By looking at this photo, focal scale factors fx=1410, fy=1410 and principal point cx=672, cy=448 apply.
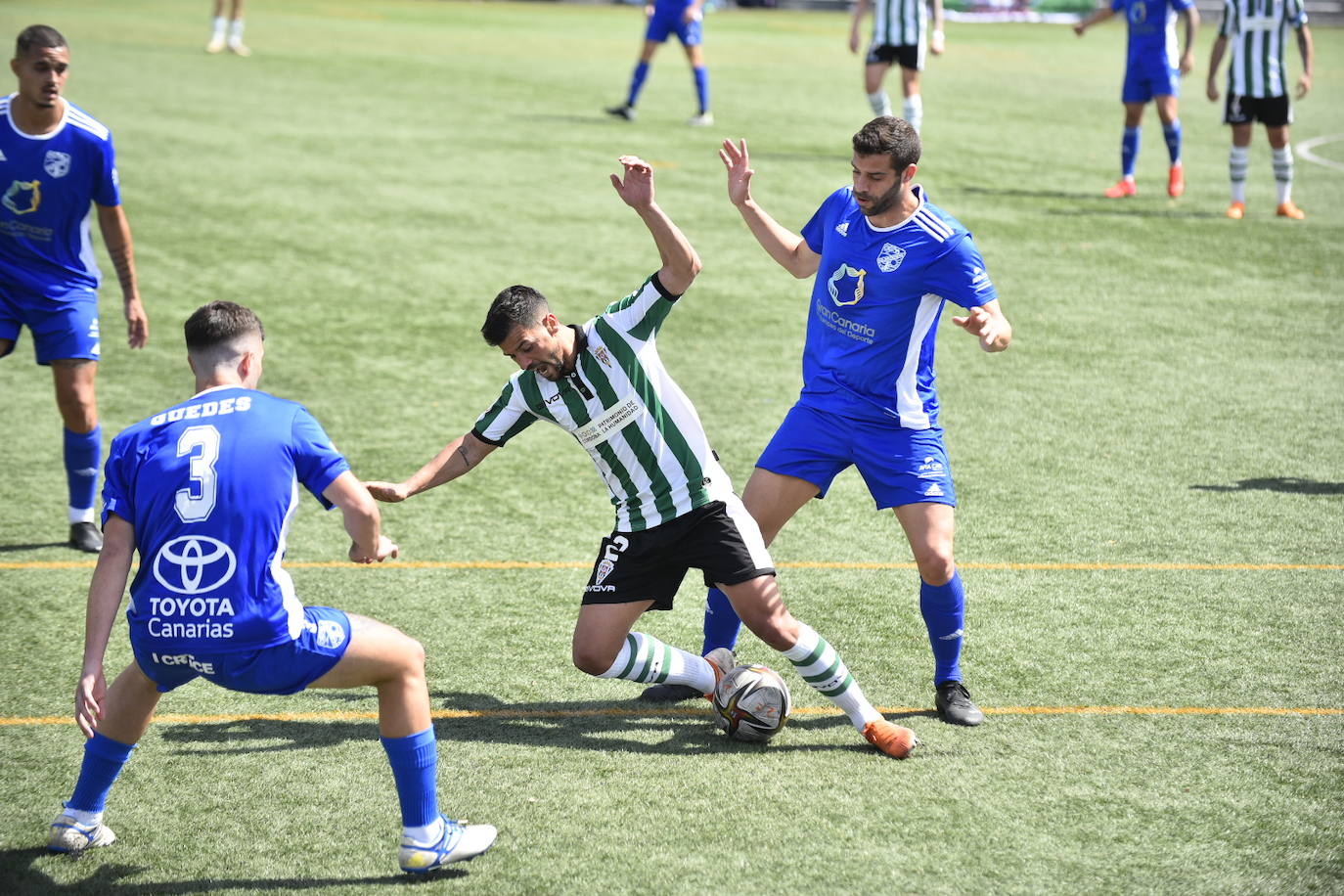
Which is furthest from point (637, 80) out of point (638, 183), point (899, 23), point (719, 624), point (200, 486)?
point (200, 486)

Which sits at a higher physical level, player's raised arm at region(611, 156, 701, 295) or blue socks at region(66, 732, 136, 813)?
player's raised arm at region(611, 156, 701, 295)

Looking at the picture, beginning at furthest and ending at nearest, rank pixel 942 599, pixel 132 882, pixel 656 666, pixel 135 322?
pixel 135 322
pixel 942 599
pixel 656 666
pixel 132 882

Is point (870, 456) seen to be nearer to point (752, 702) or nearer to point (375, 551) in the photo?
point (752, 702)

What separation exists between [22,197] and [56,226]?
0.21 meters

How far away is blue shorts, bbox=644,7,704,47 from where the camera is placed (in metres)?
19.3

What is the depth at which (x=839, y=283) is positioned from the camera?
233 inches

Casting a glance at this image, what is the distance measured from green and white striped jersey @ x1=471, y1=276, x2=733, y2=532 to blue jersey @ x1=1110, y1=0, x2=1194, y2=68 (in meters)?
11.4

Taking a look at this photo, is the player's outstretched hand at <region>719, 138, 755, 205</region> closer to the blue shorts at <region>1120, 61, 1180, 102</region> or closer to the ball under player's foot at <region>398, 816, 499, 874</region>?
the ball under player's foot at <region>398, 816, 499, 874</region>

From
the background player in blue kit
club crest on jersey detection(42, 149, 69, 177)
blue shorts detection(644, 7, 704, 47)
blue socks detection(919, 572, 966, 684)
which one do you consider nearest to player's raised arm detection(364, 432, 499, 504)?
blue socks detection(919, 572, 966, 684)

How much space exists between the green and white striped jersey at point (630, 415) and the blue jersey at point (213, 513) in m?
1.29

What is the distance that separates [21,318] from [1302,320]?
963cm

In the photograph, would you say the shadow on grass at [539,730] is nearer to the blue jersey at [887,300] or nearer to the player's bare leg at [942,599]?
the player's bare leg at [942,599]

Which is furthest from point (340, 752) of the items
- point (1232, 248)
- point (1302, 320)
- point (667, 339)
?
point (1232, 248)

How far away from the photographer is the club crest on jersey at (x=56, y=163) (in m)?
7.05
